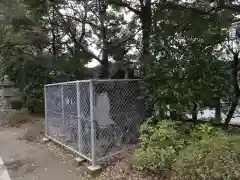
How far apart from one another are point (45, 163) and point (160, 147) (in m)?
2.50

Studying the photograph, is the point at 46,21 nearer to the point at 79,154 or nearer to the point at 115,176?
the point at 79,154

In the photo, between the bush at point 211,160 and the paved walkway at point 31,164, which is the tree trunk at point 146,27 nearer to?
the bush at point 211,160

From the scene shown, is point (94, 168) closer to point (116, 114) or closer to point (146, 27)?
point (116, 114)

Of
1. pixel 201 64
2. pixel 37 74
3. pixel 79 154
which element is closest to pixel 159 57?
pixel 201 64

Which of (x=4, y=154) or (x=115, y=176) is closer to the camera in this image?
(x=115, y=176)

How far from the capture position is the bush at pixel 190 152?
309cm

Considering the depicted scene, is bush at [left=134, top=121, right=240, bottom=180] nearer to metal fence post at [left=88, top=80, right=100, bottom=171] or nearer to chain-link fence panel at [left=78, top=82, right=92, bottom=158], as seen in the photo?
metal fence post at [left=88, top=80, right=100, bottom=171]

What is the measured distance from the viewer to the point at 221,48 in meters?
5.41

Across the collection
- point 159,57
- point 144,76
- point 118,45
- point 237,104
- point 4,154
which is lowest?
point 4,154

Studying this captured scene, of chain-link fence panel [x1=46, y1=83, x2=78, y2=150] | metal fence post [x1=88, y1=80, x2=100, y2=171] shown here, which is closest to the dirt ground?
metal fence post [x1=88, y1=80, x2=100, y2=171]

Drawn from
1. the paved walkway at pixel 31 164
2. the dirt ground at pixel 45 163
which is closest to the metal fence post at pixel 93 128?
the dirt ground at pixel 45 163

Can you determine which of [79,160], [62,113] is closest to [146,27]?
[62,113]

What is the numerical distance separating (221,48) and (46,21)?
5.10m

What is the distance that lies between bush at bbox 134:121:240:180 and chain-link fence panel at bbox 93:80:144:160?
0.52 m
